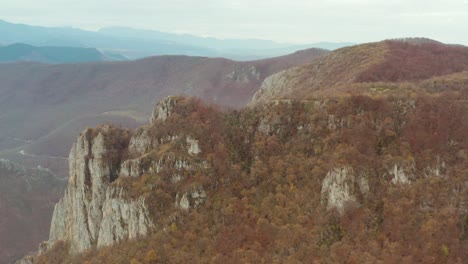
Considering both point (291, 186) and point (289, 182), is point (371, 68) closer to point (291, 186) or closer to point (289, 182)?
point (289, 182)

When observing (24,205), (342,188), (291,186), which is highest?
(342,188)

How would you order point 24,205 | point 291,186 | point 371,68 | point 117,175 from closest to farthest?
point 291,186, point 117,175, point 371,68, point 24,205

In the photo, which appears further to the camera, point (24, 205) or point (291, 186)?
point (24, 205)

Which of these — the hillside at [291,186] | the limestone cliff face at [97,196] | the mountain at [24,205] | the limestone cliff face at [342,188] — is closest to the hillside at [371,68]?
the hillside at [291,186]

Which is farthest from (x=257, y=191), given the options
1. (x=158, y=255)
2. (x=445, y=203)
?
(x=445, y=203)

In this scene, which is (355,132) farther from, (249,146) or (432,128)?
(249,146)

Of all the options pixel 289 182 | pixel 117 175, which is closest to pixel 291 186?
pixel 289 182

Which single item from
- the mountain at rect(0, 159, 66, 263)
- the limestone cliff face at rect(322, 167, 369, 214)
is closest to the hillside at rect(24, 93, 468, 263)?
the limestone cliff face at rect(322, 167, 369, 214)
